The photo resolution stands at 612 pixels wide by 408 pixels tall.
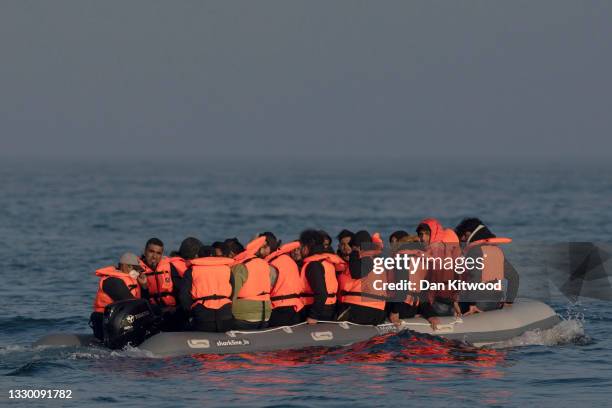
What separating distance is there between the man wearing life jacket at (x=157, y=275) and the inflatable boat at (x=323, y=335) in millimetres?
1092

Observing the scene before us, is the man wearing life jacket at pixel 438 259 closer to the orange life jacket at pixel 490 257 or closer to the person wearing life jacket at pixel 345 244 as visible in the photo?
the orange life jacket at pixel 490 257

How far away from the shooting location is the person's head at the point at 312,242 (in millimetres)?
17156

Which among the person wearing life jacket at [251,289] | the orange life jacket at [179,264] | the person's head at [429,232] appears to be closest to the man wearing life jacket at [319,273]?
the person wearing life jacket at [251,289]

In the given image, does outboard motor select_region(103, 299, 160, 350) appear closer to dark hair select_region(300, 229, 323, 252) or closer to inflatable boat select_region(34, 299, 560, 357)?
inflatable boat select_region(34, 299, 560, 357)

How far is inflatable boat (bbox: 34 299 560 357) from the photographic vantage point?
54.8 ft

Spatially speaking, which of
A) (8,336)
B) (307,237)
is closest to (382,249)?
(307,237)

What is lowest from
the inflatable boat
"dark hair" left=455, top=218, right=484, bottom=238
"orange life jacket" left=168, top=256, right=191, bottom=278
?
the inflatable boat

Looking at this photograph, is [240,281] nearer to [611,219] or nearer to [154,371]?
[154,371]

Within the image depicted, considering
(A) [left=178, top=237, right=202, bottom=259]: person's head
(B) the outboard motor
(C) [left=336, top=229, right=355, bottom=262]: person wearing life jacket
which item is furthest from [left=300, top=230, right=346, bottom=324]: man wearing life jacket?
(B) the outboard motor

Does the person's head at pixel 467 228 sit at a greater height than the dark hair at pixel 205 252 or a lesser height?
greater

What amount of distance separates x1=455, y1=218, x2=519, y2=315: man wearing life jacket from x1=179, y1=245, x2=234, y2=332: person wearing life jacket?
419cm

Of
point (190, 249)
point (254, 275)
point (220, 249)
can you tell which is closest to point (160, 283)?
point (190, 249)

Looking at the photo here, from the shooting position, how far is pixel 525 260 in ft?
118

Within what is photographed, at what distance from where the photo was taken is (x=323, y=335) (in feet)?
57.0
